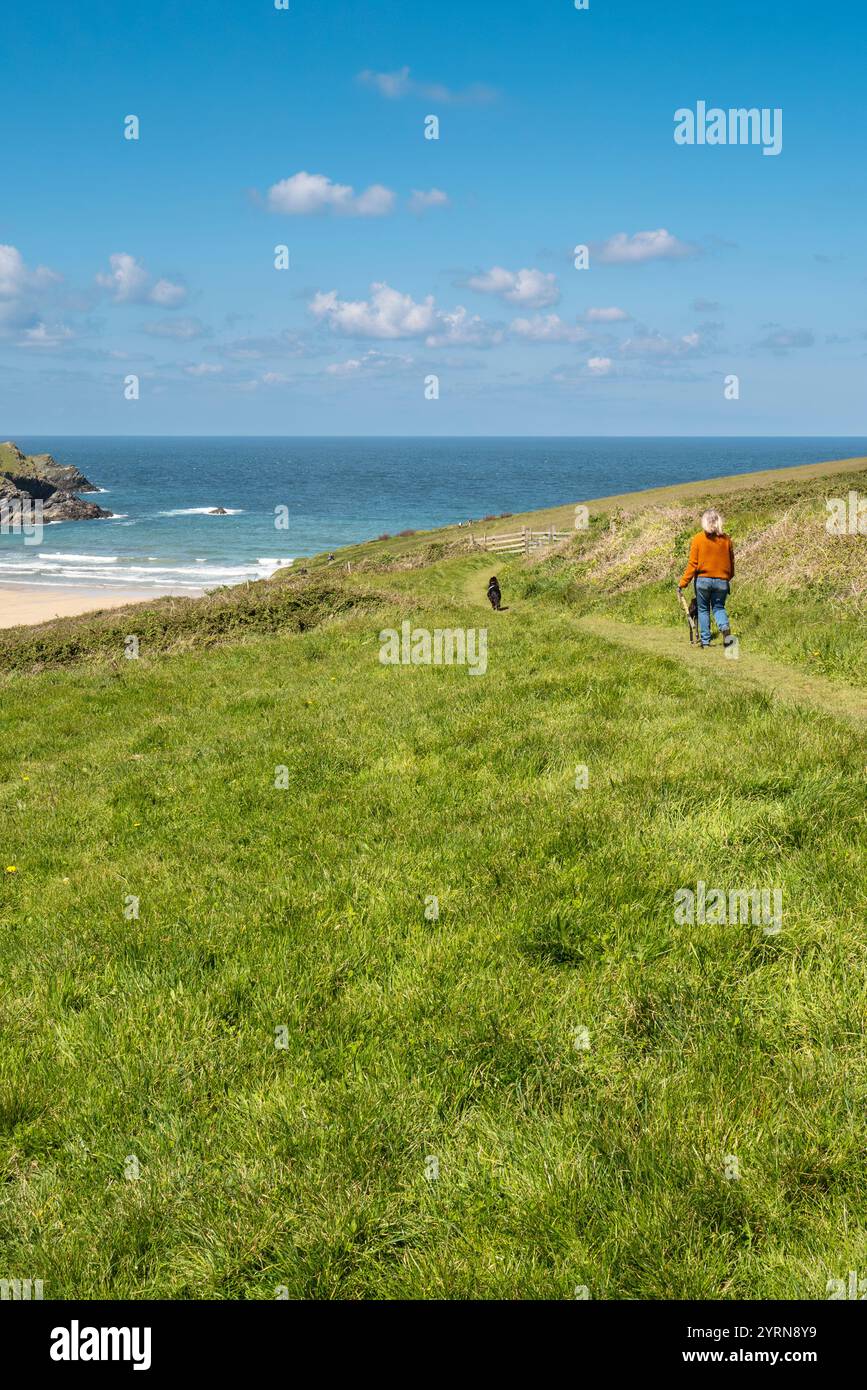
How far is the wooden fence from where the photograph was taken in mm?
42781

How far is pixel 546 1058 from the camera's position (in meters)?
4.44

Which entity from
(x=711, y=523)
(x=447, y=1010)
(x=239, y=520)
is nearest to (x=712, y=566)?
(x=711, y=523)

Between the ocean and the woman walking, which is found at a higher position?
the ocean

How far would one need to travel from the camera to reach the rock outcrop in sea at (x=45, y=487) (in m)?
113

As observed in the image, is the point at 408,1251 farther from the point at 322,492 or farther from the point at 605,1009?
the point at 322,492

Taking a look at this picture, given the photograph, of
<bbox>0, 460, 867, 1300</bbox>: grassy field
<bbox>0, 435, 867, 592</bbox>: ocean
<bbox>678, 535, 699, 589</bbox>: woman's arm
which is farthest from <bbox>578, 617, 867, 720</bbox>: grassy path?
<bbox>0, 435, 867, 592</bbox>: ocean

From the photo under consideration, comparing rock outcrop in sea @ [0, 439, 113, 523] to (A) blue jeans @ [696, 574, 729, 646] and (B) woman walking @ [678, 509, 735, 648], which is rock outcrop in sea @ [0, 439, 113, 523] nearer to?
(A) blue jeans @ [696, 574, 729, 646]

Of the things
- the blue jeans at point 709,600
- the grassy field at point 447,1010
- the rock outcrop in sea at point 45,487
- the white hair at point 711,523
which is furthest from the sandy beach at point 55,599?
the rock outcrop in sea at point 45,487

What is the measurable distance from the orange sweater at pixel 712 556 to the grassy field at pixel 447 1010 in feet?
12.0

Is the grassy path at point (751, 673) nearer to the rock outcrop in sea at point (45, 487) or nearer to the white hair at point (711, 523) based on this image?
the white hair at point (711, 523)

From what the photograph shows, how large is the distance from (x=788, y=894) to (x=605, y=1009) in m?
1.97

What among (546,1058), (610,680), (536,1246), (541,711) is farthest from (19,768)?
(536,1246)

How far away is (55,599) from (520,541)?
115ft

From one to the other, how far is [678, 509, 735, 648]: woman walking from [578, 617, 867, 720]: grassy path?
0.84 metres
